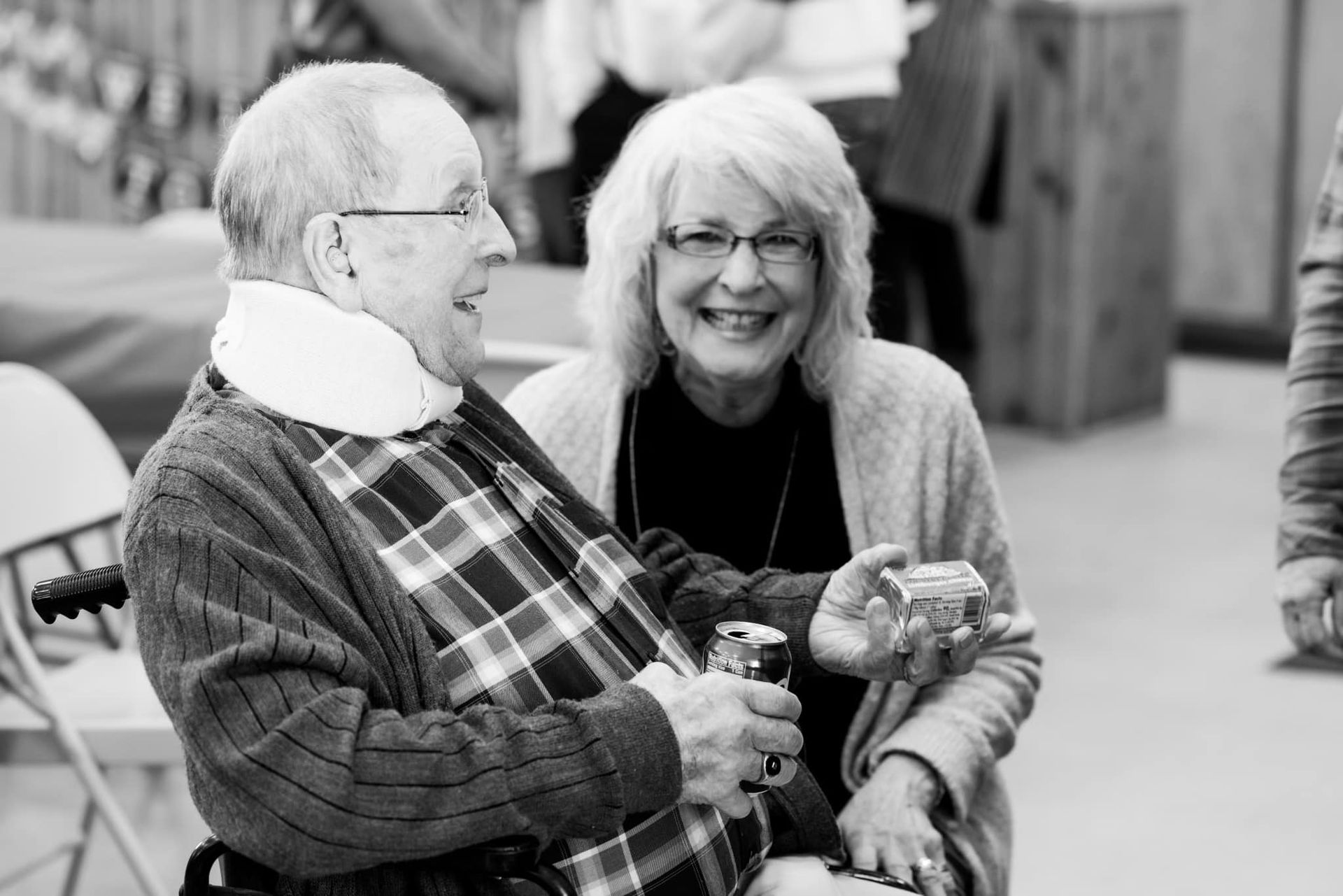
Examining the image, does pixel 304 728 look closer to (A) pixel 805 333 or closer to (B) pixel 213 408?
(B) pixel 213 408

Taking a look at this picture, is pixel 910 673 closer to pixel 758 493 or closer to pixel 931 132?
pixel 758 493

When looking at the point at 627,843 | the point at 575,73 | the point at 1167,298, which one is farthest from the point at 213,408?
the point at 1167,298

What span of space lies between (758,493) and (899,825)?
17.0 inches

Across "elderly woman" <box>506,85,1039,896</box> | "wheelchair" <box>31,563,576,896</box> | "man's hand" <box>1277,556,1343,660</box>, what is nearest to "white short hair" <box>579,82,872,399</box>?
"elderly woman" <box>506,85,1039,896</box>

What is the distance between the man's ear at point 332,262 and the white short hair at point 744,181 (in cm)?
63

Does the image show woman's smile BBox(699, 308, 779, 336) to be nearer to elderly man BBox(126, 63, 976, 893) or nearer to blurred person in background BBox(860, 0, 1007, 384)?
elderly man BBox(126, 63, 976, 893)

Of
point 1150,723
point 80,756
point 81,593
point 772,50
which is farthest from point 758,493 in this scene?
point 772,50

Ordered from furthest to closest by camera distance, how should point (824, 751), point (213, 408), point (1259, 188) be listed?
point (1259, 188) → point (824, 751) → point (213, 408)

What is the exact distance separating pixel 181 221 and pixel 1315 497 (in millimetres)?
3438

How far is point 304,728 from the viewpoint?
1332mm

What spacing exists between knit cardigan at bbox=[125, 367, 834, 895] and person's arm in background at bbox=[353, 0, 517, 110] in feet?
9.33

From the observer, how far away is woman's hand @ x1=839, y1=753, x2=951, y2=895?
74.4 inches

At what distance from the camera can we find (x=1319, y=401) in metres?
2.10

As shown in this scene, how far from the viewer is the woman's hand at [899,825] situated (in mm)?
1890
